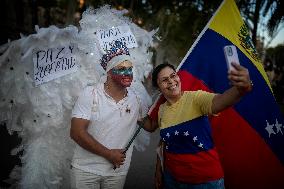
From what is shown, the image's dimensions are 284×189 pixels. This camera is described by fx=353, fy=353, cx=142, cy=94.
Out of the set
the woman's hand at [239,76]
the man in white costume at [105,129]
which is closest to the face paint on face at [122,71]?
the man in white costume at [105,129]

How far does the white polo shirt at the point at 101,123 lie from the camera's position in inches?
115

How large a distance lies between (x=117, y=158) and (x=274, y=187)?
5.39 ft

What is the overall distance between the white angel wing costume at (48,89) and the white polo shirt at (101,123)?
437 millimetres

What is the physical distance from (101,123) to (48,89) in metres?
0.69

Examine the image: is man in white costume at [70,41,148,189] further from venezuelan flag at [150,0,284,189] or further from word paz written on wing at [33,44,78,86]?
venezuelan flag at [150,0,284,189]

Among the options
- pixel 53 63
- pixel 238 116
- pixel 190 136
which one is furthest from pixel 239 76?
pixel 53 63

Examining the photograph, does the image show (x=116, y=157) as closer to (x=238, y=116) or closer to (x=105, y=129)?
(x=105, y=129)

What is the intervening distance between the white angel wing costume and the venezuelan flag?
0.70 m

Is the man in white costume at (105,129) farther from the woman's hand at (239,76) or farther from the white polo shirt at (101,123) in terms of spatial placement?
the woman's hand at (239,76)

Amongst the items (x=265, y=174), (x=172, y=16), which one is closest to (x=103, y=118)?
(x=265, y=174)

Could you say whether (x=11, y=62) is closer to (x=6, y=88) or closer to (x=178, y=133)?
(x=6, y=88)

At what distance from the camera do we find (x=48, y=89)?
129 inches

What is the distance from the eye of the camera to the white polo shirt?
2.91m

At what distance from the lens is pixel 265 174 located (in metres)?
3.49
